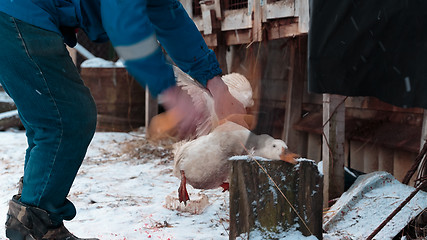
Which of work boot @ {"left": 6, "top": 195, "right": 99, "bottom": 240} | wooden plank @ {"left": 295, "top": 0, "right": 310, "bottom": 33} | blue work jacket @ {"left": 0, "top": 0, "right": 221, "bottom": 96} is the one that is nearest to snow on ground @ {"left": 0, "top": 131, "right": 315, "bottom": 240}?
work boot @ {"left": 6, "top": 195, "right": 99, "bottom": 240}

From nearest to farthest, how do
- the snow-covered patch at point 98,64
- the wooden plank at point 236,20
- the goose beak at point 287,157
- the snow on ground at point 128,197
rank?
the goose beak at point 287,157 → the snow on ground at point 128,197 → the wooden plank at point 236,20 → the snow-covered patch at point 98,64

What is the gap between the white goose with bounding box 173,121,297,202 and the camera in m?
2.23

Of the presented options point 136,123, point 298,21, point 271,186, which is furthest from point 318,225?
point 136,123

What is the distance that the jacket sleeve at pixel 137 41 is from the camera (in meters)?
1.58

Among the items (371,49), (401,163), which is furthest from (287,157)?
(401,163)

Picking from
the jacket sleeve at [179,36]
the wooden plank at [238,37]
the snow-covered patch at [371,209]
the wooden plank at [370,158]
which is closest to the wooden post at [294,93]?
the wooden plank at [238,37]

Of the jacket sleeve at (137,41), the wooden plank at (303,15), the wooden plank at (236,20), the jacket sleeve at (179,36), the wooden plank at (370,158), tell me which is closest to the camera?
the jacket sleeve at (137,41)

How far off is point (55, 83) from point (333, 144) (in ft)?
7.05

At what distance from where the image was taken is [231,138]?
2486mm

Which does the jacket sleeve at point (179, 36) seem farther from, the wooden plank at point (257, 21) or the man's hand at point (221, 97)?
the wooden plank at point (257, 21)

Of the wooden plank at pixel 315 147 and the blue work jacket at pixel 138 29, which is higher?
the blue work jacket at pixel 138 29

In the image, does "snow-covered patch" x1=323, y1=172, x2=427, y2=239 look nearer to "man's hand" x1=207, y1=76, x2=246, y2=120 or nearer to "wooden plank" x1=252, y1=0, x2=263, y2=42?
"man's hand" x1=207, y1=76, x2=246, y2=120

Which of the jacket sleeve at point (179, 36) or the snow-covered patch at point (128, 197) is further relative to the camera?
the snow-covered patch at point (128, 197)

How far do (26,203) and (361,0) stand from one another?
2007 millimetres
